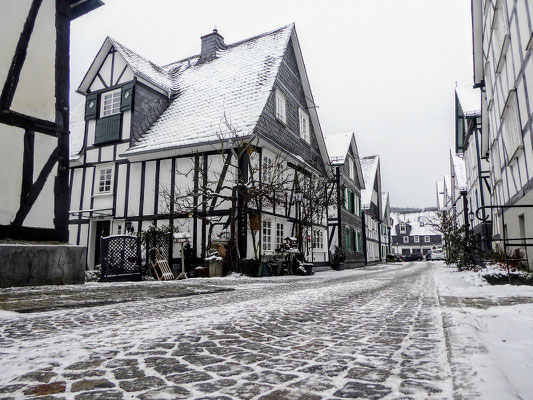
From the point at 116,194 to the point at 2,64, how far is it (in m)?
8.63

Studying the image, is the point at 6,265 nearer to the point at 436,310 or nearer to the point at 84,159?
the point at 436,310

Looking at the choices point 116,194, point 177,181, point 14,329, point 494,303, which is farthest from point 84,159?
point 494,303

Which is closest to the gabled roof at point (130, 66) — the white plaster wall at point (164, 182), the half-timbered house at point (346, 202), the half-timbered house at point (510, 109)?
the white plaster wall at point (164, 182)

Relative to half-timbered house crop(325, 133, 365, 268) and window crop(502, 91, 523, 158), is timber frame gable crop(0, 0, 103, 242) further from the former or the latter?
half-timbered house crop(325, 133, 365, 268)

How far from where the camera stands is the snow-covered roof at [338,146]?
22516mm

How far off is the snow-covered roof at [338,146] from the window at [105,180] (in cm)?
1213

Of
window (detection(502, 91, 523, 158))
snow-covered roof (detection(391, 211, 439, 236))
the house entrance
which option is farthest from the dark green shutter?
snow-covered roof (detection(391, 211, 439, 236))

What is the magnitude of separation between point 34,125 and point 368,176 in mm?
28622

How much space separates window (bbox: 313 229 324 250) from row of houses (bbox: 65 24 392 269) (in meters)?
0.06

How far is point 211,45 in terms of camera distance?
19047 mm

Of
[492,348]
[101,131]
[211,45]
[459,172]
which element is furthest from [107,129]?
[459,172]

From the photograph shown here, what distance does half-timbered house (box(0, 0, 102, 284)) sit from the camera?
6684 millimetres

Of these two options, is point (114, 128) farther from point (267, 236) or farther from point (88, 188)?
point (267, 236)

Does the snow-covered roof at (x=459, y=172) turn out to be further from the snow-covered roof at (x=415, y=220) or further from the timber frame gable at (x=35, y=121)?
the snow-covered roof at (x=415, y=220)
